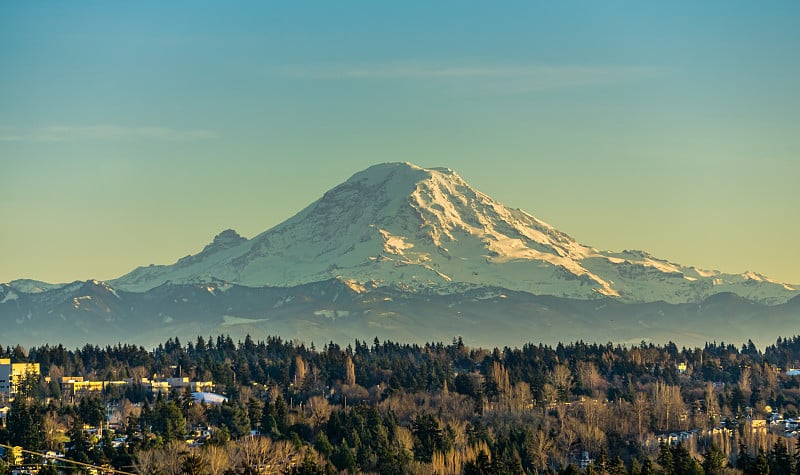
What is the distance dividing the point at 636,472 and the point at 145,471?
54.1 meters

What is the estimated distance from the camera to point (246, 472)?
193750 mm

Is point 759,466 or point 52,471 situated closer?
point 52,471

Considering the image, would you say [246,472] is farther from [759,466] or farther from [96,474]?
[759,466]

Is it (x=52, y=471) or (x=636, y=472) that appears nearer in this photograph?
(x=52, y=471)

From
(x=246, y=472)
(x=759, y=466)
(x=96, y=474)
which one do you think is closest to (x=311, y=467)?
(x=246, y=472)

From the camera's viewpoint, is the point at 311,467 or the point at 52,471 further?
the point at 311,467

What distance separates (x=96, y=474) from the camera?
199250 millimetres

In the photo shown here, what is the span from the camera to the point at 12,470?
198 metres

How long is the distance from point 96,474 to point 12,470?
30.0 feet

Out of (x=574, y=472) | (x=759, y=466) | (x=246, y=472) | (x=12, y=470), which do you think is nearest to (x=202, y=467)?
→ (x=246, y=472)

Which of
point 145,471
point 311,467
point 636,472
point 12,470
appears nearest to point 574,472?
point 636,472

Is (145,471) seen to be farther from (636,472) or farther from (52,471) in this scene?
(636,472)

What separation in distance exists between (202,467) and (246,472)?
604 cm

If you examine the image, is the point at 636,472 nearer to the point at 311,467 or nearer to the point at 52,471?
the point at 311,467
